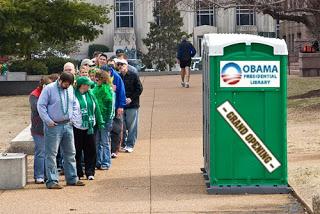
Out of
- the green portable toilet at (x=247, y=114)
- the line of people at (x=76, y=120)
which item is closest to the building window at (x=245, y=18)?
the line of people at (x=76, y=120)

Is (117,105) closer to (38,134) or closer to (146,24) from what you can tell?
(38,134)

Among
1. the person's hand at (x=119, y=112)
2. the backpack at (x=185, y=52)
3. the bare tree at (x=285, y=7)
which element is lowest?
the person's hand at (x=119, y=112)

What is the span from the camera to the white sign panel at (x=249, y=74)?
394 inches

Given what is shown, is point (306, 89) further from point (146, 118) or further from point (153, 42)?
point (153, 42)

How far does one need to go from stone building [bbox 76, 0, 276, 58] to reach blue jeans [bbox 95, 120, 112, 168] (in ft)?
202

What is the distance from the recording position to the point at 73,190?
1079 centimetres

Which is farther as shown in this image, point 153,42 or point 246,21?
point 246,21

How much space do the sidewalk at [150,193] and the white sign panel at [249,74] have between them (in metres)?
1.37

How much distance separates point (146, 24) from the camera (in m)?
74.9

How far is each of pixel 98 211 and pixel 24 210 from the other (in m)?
0.88

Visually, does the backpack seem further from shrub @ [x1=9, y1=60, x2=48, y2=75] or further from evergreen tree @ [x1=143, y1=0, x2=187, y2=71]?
evergreen tree @ [x1=143, y1=0, x2=187, y2=71]

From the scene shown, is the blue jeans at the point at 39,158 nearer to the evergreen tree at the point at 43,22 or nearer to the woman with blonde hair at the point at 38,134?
the woman with blonde hair at the point at 38,134

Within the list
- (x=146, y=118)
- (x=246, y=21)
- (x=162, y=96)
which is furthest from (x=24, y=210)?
(x=246, y=21)

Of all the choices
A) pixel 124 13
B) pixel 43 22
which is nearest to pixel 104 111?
pixel 43 22
